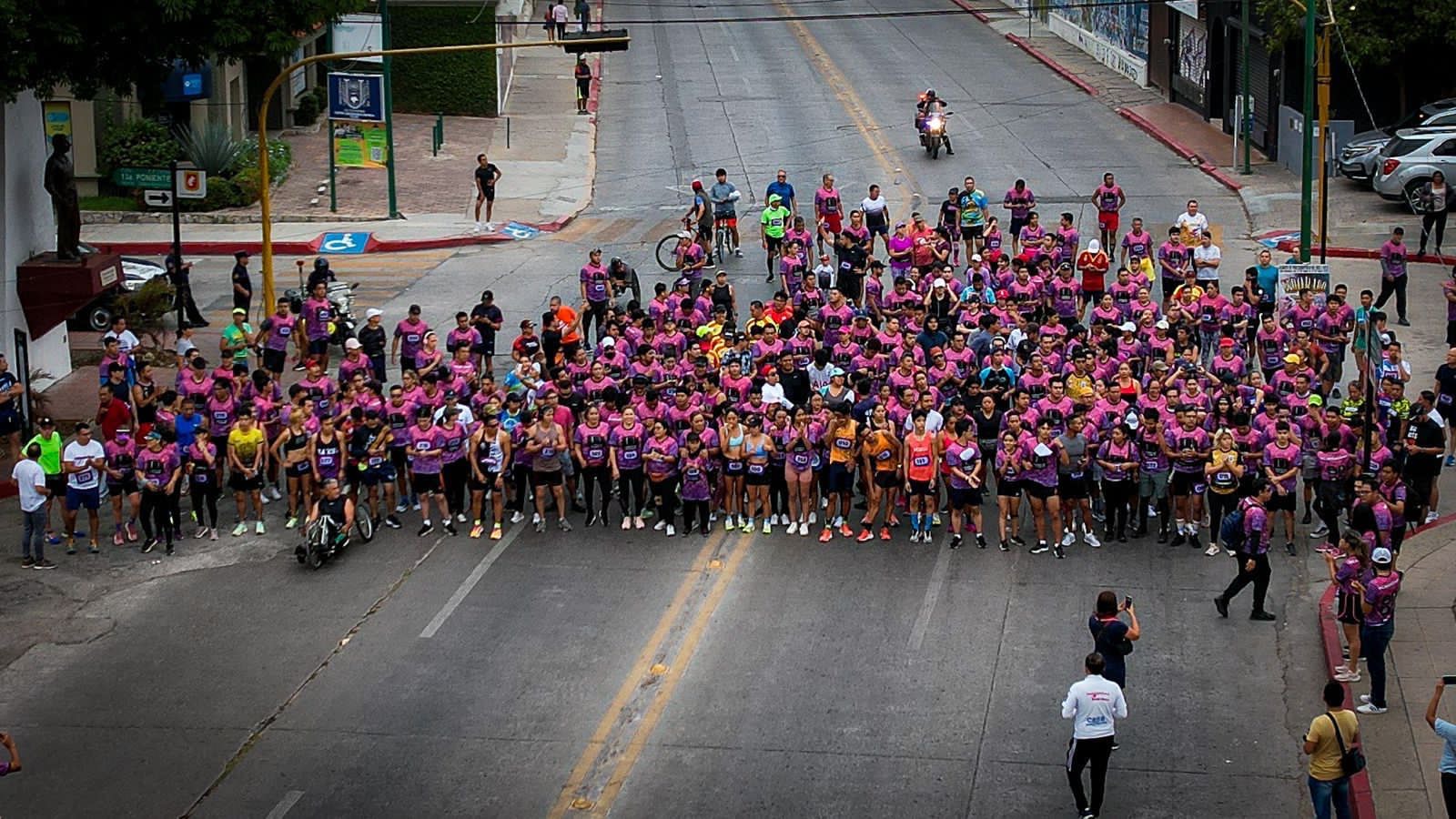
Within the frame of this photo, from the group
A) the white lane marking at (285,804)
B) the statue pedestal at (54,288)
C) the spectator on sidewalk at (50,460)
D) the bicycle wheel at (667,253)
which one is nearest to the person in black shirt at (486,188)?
the bicycle wheel at (667,253)

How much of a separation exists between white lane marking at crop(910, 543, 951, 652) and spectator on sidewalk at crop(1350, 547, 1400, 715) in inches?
163

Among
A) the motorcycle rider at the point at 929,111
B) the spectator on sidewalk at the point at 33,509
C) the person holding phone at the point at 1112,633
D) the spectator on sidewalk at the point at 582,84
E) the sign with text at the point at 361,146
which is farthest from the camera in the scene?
the spectator on sidewalk at the point at 582,84

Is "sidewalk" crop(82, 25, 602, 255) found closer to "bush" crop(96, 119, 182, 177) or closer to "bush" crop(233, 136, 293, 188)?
"bush" crop(233, 136, 293, 188)

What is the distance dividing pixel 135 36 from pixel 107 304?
6861mm

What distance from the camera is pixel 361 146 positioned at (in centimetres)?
4194

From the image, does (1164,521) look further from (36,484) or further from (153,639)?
(36,484)

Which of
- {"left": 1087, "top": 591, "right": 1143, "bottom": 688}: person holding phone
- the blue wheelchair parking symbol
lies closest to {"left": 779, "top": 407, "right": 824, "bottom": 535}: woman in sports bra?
{"left": 1087, "top": 591, "right": 1143, "bottom": 688}: person holding phone

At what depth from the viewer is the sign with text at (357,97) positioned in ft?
135

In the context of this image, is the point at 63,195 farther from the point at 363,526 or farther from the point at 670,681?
the point at 670,681

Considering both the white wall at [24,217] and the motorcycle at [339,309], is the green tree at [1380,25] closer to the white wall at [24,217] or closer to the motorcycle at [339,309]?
the motorcycle at [339,309]

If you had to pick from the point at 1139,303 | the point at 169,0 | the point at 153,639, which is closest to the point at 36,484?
the point at 153,639

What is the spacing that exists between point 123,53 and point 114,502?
778cm

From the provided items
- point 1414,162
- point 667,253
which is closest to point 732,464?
point 667,253

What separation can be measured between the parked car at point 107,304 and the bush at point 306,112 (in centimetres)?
1756
